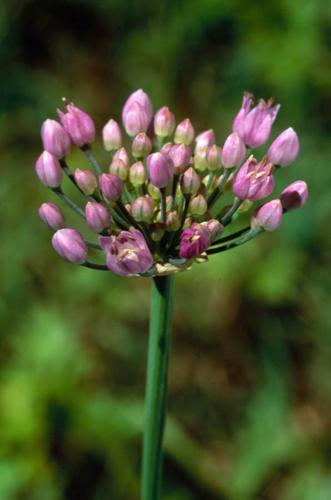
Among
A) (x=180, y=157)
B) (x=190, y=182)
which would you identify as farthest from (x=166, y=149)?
(x=190, y=182)

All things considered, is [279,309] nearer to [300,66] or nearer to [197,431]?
[197,431]

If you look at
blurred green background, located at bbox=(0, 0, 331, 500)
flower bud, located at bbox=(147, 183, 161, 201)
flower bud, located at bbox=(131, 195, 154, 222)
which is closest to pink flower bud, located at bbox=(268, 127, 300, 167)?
flower bud, located at bbox=(147, 183, 161, 201)

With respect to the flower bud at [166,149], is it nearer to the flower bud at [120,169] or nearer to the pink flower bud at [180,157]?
the pink flower bud at [180,157]

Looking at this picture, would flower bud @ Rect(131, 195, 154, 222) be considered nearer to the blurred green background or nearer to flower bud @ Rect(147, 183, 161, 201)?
flower bud @ Rect(147, 183, 161, 201)

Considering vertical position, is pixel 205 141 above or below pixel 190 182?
above

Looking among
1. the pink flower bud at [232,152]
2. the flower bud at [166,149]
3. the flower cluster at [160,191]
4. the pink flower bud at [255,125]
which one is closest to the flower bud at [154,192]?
the flower cluster at [160,191]

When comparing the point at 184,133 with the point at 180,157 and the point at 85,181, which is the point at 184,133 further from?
the point at 85,181

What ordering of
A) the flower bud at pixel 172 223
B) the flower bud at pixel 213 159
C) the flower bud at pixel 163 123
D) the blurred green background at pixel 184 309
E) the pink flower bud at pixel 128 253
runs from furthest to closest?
the blurred green background at pixel 184 309 → the flower bud at pixel 163 123 → the flower bud at pixel 213 159 → the flower bud at pixel 172 223 → the pink flower bud at pixel 128 253
